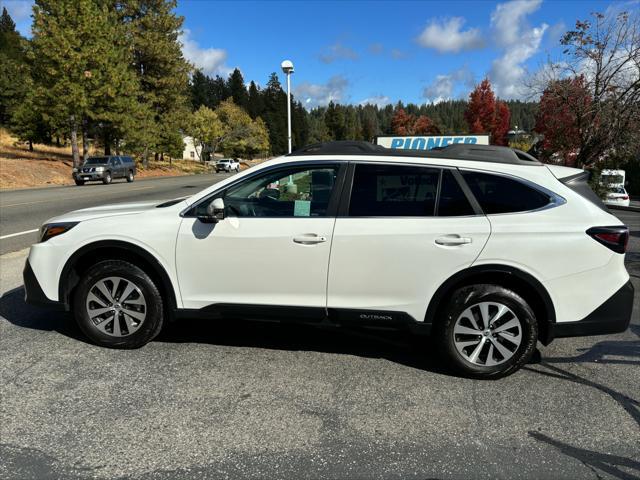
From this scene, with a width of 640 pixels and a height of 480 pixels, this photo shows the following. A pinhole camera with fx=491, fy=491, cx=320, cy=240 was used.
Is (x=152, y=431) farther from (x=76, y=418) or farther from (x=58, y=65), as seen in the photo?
(x=58, y=65)

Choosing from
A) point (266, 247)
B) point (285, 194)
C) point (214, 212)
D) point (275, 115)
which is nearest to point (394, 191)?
point (285, 194)

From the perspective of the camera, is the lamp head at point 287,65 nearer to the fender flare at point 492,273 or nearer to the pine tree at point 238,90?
the fender flare at point 492,273

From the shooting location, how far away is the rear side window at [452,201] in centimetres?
368

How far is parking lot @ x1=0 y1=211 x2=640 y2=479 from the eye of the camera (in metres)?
2.68

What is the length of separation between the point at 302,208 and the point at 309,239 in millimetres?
294

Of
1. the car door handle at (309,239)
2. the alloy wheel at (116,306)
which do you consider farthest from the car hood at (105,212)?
the car door handle at (309,239)

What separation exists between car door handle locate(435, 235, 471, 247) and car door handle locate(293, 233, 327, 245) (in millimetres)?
853

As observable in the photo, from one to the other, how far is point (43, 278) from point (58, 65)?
33153mm

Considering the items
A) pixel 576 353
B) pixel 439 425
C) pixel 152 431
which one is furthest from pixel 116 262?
pixel 576 353

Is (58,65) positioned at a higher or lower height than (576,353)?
higher

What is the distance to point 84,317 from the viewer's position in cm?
411

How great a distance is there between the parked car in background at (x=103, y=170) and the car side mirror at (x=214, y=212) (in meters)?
27.6

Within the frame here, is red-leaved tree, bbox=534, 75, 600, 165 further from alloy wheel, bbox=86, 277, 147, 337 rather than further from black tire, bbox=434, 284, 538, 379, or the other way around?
alloy wheel, bbox=86, 277, 147, 337

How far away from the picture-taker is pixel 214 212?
3764 mm
